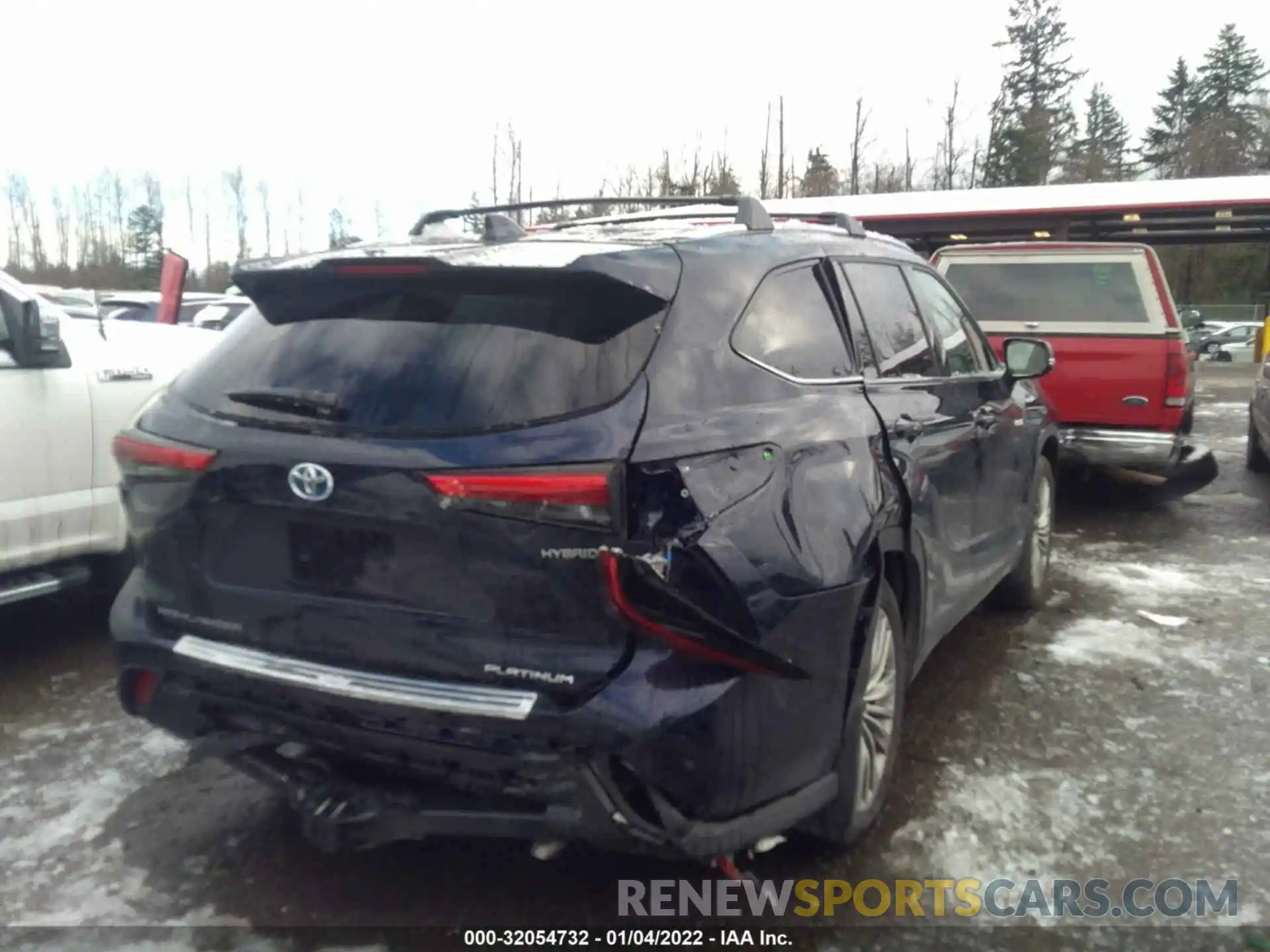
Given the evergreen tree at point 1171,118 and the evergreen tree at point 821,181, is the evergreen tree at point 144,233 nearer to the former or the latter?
the evergreen tree at point 821,181

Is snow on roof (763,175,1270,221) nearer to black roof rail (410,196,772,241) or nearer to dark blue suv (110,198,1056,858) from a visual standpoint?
black roof rail (410,196,772,241)

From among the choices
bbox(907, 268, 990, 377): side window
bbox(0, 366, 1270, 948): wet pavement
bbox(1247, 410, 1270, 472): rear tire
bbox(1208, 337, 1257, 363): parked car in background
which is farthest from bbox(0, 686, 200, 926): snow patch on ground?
bbox(1208, 337, 1257, 363): parked car in background

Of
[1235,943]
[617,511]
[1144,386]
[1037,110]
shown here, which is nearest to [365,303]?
[617,511]

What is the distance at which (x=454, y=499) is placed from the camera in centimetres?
252

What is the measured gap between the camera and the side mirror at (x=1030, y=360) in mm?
5410

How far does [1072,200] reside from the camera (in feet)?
52.4

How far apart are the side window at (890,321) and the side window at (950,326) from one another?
0.58 feet

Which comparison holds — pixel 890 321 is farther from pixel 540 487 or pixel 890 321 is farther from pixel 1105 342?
pixel 1105 342

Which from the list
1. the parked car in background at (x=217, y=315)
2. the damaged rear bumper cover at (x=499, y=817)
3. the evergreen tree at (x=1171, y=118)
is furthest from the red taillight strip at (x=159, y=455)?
the evergreen tree at (x=1171, y=118)

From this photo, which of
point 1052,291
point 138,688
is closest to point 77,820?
point 138,688

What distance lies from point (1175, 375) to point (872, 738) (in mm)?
5495

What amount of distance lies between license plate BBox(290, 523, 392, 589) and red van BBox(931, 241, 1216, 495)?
598 cm

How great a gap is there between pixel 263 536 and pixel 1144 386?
22.2ft

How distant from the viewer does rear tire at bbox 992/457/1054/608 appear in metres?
5.61
